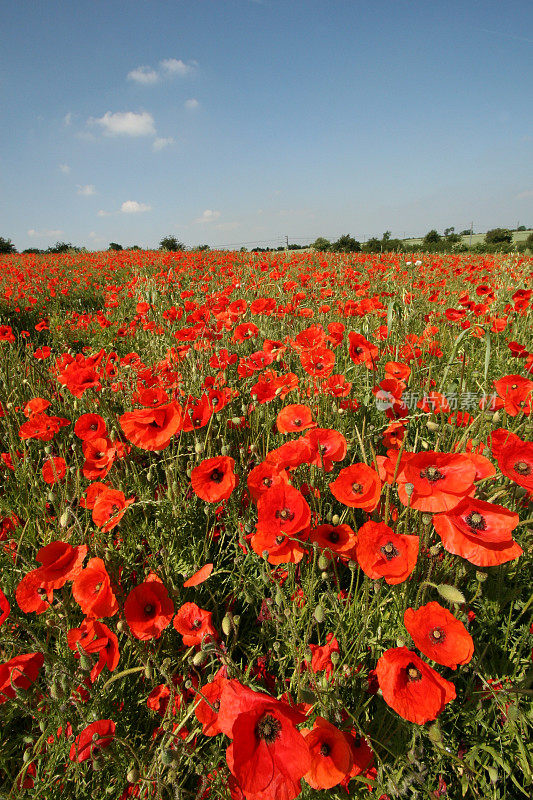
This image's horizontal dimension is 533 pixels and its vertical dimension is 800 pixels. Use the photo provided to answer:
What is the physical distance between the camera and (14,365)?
3629mm

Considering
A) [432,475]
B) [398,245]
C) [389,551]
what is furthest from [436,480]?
[398,245]

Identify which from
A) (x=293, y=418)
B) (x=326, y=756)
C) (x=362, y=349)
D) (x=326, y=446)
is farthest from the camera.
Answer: (x=362, y=349)

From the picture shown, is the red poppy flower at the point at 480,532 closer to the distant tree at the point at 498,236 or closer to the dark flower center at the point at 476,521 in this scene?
the dark flower center at the point at 476,521

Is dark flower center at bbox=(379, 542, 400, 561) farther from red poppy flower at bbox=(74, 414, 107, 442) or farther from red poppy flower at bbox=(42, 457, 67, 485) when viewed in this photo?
red poppy flower at bbox=(42, 457, 67, 485)

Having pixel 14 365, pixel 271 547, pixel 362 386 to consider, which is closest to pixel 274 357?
pixel 362 386

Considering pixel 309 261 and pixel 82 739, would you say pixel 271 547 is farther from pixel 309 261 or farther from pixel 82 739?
pixel 309 261

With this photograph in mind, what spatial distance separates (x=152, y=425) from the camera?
5.51 ft

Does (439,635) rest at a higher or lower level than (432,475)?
lower

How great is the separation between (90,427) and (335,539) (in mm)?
1351

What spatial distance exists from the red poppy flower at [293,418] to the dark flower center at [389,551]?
24.4 inches

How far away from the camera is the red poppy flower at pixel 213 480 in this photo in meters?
1.50

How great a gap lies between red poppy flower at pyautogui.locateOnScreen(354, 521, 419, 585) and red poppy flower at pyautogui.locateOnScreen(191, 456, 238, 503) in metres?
0.53

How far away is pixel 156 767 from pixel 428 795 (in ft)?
2.49

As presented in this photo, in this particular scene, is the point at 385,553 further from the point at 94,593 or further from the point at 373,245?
the point at 373,245
